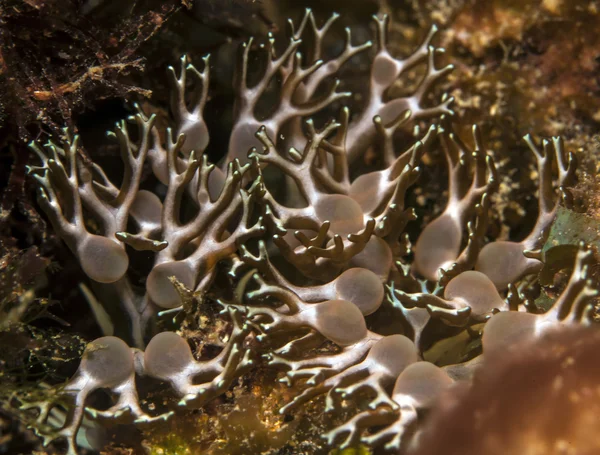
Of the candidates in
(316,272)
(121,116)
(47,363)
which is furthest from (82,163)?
(316,272)

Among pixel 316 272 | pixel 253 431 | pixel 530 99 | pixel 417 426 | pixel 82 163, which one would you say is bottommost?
pixel 253 431

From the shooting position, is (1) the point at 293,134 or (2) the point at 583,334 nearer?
(2) the point at 583,334

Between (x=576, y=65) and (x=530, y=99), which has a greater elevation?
(x=576, y=65)

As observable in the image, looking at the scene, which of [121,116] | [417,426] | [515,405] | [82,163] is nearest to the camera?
[515,405]

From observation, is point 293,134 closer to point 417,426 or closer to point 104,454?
point 417,426

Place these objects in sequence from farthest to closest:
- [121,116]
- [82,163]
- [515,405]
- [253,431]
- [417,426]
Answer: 1. [121,116]
2. [82,163]
3. [253,431]
4. [417,426]
5. [515,405]

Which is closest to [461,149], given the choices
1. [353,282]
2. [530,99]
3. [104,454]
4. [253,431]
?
[530,99]
